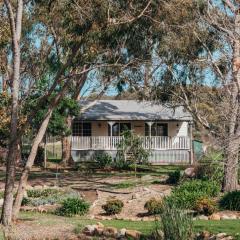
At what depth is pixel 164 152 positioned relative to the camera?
42.2 m

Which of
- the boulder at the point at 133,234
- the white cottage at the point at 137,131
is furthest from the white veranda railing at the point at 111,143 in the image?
the boulder at the point at 133,234

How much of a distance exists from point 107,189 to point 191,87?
6286mm

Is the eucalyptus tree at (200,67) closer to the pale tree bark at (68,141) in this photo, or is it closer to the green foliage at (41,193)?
the green foliage at (41,193)

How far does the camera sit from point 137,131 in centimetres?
4388

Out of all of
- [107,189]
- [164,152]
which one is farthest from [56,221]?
[164,152]

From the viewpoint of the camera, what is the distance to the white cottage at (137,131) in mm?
41906

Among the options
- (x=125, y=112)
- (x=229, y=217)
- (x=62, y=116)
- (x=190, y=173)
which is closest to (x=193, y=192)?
(x=229, y=217)

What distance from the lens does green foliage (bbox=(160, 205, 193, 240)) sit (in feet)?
35.7

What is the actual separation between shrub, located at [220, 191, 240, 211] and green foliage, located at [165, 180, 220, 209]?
652 millimetres

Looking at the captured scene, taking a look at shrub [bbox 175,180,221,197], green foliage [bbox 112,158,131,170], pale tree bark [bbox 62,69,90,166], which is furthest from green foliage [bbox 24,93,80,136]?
shrub [bbox 175,180,221,197]

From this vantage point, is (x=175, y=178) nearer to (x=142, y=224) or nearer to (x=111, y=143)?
(x=142, y=224)

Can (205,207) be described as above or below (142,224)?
above

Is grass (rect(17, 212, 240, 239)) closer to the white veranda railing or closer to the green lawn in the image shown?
the green lawn

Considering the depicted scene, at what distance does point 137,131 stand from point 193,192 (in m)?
24.9
